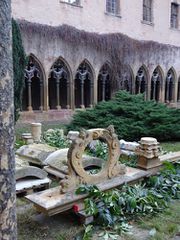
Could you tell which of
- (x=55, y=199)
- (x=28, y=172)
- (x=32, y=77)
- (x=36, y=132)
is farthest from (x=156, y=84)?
(x=55, y=199)

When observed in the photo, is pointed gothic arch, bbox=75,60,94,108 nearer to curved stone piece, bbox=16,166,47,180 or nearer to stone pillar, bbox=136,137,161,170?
stone pillar, bbox=136,137,161,170

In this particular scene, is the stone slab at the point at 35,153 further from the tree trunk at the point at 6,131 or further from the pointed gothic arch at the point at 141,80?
the pointed gothic arch at the point at 141,80

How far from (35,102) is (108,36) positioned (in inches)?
177

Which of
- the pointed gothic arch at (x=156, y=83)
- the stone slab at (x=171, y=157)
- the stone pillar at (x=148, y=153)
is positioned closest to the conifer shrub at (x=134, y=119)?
the stone slab at (x=171, y=157)

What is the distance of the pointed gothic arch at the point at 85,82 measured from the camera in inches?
457

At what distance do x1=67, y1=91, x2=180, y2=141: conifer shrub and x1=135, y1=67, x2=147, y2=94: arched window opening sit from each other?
20.8 feet

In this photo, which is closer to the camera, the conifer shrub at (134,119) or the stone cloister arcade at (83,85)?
the conifer shrub at (134,119)

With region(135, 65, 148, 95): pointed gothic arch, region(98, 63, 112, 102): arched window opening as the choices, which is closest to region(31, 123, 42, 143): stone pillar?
region(98, 63, 112, 102): arched window opening

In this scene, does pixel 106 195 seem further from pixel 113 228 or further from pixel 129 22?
pixel 129 22

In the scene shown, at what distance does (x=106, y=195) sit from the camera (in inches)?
113

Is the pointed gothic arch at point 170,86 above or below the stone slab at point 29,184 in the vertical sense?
above

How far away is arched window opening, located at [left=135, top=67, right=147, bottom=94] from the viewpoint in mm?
13891

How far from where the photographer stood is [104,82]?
12.4m

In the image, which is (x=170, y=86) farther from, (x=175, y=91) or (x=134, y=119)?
(x=134, y=119)
